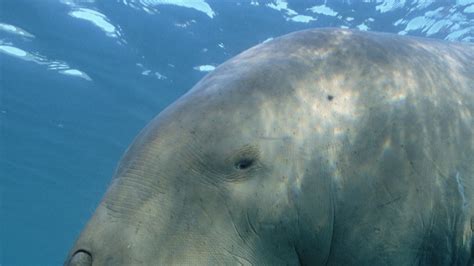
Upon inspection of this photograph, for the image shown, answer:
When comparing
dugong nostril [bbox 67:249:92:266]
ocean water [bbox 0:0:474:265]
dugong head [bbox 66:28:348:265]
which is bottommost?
ocean water [bbox 0:0:474:265]

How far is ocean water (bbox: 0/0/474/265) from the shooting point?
16.8m

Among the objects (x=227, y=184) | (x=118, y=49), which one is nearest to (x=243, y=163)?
(x=227, y=184)

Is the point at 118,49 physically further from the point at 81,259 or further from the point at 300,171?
the point at 81,259

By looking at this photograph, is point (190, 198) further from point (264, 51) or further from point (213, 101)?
point (264, 51)

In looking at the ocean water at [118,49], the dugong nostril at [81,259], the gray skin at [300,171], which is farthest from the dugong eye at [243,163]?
the ocean water at [118,49]

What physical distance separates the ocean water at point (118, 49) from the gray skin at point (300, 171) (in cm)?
1415

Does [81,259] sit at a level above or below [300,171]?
below

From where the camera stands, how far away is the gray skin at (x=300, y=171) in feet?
6.65

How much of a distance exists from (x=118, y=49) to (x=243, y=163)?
19636 millimetres

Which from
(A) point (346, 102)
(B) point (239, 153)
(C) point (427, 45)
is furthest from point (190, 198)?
(C) point (427, 45)

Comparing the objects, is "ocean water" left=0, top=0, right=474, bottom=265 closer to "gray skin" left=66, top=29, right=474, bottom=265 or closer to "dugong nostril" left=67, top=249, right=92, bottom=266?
"gray skin" left=66, top=29, right=474, bottom=265

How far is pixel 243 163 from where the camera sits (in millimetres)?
2236

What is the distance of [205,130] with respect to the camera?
2242 mm

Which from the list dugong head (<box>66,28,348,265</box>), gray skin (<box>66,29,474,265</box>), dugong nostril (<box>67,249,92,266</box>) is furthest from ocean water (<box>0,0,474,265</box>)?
dugong nostril (<box>67,249,92,266</box>)
